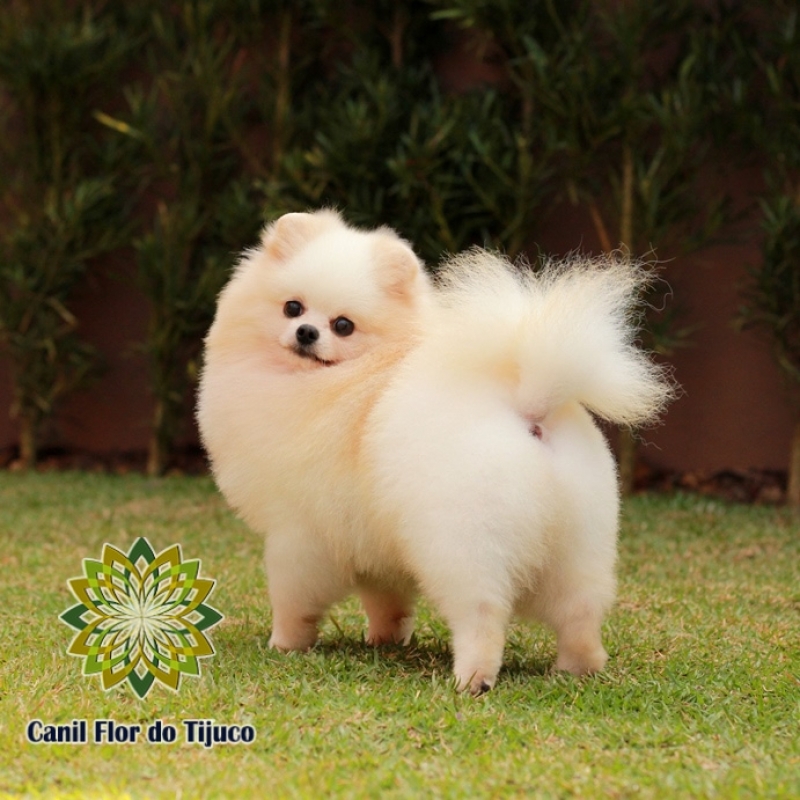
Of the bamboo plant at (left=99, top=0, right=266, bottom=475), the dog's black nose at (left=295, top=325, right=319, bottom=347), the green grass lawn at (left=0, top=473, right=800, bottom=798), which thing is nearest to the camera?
the green grass lawn at (left=0, top=473, right=800, bottom=798)

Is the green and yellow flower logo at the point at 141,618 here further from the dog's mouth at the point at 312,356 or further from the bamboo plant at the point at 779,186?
the bamboo plant at the point at 779,186

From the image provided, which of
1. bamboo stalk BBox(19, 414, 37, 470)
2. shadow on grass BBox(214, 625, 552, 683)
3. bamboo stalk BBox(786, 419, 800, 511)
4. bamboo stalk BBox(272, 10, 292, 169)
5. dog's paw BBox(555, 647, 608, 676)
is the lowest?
bamboo stalk BBox(19, 414, 37, 470)

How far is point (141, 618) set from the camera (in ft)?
9.46

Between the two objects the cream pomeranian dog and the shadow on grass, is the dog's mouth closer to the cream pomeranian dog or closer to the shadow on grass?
the cream pomeranian dog

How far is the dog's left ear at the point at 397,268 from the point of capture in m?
3.25

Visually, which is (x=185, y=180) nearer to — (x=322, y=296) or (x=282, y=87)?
(x=282, y=87)

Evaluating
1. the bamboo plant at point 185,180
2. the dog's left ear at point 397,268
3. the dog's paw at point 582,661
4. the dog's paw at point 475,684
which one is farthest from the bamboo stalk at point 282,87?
the dog's paw at point 475,684

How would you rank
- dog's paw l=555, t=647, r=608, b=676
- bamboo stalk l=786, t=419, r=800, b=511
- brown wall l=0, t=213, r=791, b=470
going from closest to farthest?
dog's paw l=555, t=647, r=608, b=676
bamboo stalk l=786, t=419, r=800, b=511
brown wall l=0, t=213, r=791, b=470

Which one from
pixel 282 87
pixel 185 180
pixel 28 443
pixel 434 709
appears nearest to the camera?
pixel 434 709

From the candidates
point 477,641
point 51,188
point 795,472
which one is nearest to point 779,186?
point 795,472

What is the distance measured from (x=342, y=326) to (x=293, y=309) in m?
0.15

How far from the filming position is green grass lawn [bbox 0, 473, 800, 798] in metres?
2.32

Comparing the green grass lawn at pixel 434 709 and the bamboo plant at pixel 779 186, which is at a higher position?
the bamboo plant at pixel 779 186

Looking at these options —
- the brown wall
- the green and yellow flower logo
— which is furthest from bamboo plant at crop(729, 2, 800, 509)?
the green and yellow flower logo
